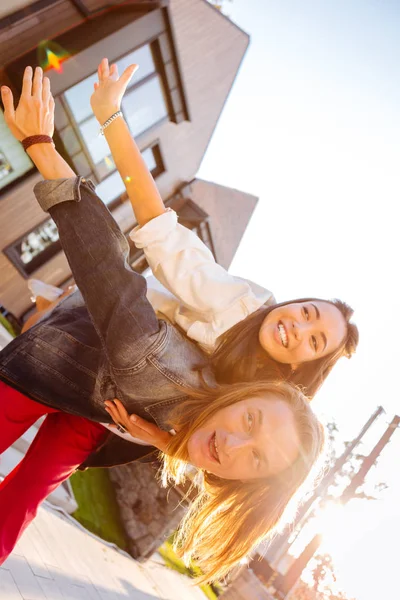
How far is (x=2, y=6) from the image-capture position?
20.9ft

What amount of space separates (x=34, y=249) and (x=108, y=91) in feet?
30.1

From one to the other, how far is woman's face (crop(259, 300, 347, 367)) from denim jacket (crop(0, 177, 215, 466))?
71 centimetres

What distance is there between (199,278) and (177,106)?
9.46 m

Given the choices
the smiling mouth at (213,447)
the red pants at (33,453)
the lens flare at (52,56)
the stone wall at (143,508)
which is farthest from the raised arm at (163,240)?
the stone wall at (143,508)

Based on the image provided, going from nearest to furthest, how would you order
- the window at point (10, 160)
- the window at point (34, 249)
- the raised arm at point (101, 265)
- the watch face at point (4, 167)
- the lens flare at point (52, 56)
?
the raised arm at point (101, 265)
the lens flare at point (52, 56)
the window at point (10, 160)
the watch face at point (4, 167)
the window at point (34, 249)

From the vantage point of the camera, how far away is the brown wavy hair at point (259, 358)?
2.46 m

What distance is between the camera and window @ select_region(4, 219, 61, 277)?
31.6 feet

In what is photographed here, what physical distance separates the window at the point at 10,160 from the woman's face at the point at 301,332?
731cm

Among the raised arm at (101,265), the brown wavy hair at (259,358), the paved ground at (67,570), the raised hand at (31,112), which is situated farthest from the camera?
the paved ground at (67,570)

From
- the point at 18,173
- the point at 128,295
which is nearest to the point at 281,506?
the point at 128,295

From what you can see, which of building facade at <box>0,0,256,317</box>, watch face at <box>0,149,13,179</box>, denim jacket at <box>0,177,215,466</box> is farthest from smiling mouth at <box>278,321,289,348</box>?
watch face at <box>0,149,13,179</box>

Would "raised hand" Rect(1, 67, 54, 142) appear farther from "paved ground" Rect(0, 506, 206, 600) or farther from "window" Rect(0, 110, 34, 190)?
"window" Rect(0, 110, 34, 190)

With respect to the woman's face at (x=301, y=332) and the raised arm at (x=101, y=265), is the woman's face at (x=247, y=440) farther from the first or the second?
the raised arm at (x=101, y=265)

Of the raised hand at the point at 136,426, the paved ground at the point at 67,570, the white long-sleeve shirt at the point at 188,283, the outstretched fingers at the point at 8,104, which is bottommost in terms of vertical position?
the paved ground at the point at 67,570
